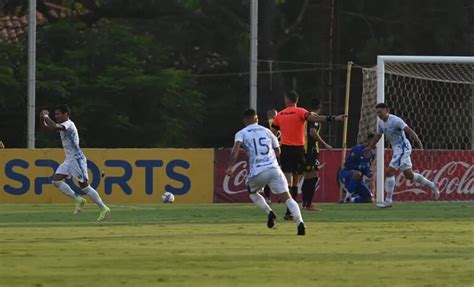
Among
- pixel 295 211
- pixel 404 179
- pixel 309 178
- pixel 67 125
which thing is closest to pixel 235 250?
pixel 295 211

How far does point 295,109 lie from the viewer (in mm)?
24938

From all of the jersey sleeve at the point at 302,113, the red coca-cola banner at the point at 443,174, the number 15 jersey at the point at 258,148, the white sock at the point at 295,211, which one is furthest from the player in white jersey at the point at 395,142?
the white sock at the point at 295,211

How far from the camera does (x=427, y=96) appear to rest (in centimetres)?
4231

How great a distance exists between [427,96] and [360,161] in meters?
8.90

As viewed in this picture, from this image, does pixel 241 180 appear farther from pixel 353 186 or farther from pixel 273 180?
pixel 273 180

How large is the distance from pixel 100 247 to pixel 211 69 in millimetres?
46926

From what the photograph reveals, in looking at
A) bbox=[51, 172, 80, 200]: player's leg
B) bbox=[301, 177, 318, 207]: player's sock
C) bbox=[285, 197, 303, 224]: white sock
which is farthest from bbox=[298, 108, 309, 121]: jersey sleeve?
bbox=[285, 197, 303, 224]: white sock

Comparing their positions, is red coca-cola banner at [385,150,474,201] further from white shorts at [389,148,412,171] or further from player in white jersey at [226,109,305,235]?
player in white jersey at [226,109,305,235]

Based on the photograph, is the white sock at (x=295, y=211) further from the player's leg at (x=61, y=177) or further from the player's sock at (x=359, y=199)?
the player's sock at (x=359, y=199)

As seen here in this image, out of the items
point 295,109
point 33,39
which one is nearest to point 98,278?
point 295,109

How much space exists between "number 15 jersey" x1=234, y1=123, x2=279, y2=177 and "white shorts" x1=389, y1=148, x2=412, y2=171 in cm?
966

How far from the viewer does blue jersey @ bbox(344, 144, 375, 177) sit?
33.9m

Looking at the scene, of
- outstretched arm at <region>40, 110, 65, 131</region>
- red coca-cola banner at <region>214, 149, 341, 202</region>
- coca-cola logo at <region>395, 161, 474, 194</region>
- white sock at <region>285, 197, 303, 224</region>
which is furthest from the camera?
coca-cola logo at <region>395, 161, 474, 194</region>

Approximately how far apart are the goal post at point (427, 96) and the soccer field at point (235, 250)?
27.9ft
